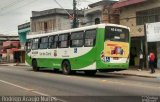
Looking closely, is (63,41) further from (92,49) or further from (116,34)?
(116,34)

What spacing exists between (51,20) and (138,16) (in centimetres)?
2604

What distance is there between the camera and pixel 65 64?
29.0 meters

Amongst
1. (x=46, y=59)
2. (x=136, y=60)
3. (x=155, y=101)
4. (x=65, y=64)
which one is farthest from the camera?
(x=136, y=60)

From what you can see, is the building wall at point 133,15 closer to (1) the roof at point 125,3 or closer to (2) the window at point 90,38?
(1) the roof at point 125,3

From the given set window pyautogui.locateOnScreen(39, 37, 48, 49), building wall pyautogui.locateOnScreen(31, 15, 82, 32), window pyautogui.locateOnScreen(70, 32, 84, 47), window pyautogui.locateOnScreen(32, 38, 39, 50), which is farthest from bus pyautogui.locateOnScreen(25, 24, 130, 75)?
building wall pyautogui.locateOnScreen(31, 15, 82, 32)

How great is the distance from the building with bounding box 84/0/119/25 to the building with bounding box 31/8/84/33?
1385 cm

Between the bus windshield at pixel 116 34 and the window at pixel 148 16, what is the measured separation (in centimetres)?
872

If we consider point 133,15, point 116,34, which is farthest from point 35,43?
point 116,34

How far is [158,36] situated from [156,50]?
2.82 metres

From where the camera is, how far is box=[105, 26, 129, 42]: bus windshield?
977 inches

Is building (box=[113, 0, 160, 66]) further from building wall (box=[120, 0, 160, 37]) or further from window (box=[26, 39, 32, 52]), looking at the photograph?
window (box=[26, 39, 32, 52])

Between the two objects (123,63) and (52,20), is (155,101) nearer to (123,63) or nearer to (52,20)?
(123,63)

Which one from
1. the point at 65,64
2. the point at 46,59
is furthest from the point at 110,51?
the point at 46,59

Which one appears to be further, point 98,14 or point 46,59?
point 98,14
